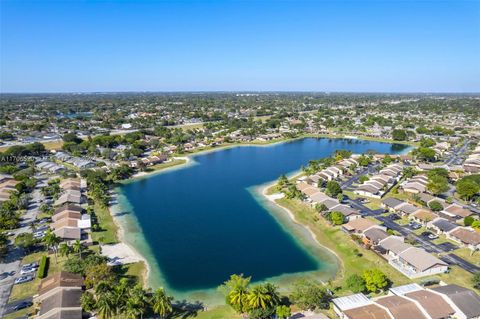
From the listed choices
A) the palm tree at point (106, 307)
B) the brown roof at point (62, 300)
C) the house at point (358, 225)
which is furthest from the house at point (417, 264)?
the brown roof at point (62, 300)

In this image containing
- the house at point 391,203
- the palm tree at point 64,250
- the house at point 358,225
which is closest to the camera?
the palm tree at point 64,250

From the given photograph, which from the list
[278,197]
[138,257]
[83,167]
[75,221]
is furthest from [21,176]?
[278,197]

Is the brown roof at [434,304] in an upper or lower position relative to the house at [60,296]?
upper

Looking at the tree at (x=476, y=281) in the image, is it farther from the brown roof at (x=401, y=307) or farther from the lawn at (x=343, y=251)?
the brown roof at (x=401, y=307)

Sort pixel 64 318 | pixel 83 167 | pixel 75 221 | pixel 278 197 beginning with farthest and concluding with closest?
1. pixel 83 167
2. pixel 278 197
3. pixel 75 221
4. pixel 64 318

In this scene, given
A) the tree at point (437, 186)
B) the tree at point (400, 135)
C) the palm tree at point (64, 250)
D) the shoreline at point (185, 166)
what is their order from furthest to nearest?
the tree at point (400, 135) → the tree at point (437, 186) → the shoreline at point (185, 166) → the palm tree at point (64, 250)

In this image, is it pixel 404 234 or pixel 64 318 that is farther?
pixel 404 234

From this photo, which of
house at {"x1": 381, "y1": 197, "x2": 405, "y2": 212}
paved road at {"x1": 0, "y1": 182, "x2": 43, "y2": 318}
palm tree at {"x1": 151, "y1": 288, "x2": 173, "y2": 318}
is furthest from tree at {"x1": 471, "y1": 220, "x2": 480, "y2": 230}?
paved road at {"x1": 0, "y1": 182, "x2": 43, "y2": 318}

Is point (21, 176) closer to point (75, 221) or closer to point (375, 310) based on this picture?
point (75, 221)
